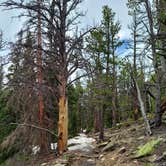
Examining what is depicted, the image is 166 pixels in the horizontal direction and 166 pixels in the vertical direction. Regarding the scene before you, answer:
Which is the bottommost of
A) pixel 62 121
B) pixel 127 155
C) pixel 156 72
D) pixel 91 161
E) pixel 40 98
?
pixel 91 161

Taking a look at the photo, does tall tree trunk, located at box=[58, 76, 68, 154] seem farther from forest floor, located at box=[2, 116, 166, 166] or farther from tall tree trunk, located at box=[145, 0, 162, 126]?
tall tree trunk, located at box=[145, 0, 162, 126]

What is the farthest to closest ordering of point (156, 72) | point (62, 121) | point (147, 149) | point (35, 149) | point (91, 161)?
point (35, 149) → point (62, 121) → point (156, 72) → point (91, 161) → point (147, 149)

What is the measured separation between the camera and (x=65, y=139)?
44.9ft

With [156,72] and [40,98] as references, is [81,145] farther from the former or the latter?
[156,72]

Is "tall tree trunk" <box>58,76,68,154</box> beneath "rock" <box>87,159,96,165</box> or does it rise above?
above

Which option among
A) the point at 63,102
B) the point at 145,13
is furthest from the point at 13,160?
the point at 145,13

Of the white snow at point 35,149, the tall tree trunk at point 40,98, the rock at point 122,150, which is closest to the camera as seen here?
the rock at point 122,150

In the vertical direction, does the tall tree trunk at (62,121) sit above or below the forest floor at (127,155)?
above

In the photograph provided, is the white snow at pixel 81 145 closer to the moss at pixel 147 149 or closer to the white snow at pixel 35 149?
the white snow at pixel 35 149

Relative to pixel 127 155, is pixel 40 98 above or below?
above

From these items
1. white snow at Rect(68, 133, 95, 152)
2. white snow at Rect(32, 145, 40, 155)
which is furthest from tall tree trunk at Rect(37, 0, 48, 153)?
white snow at Rect(68, 133, 95, 152)

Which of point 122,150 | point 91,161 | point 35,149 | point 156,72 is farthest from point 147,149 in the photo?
point 35,149

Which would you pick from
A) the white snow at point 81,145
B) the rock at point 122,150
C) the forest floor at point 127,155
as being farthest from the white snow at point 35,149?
the rock at point 122,150

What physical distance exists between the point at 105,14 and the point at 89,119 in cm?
2350
